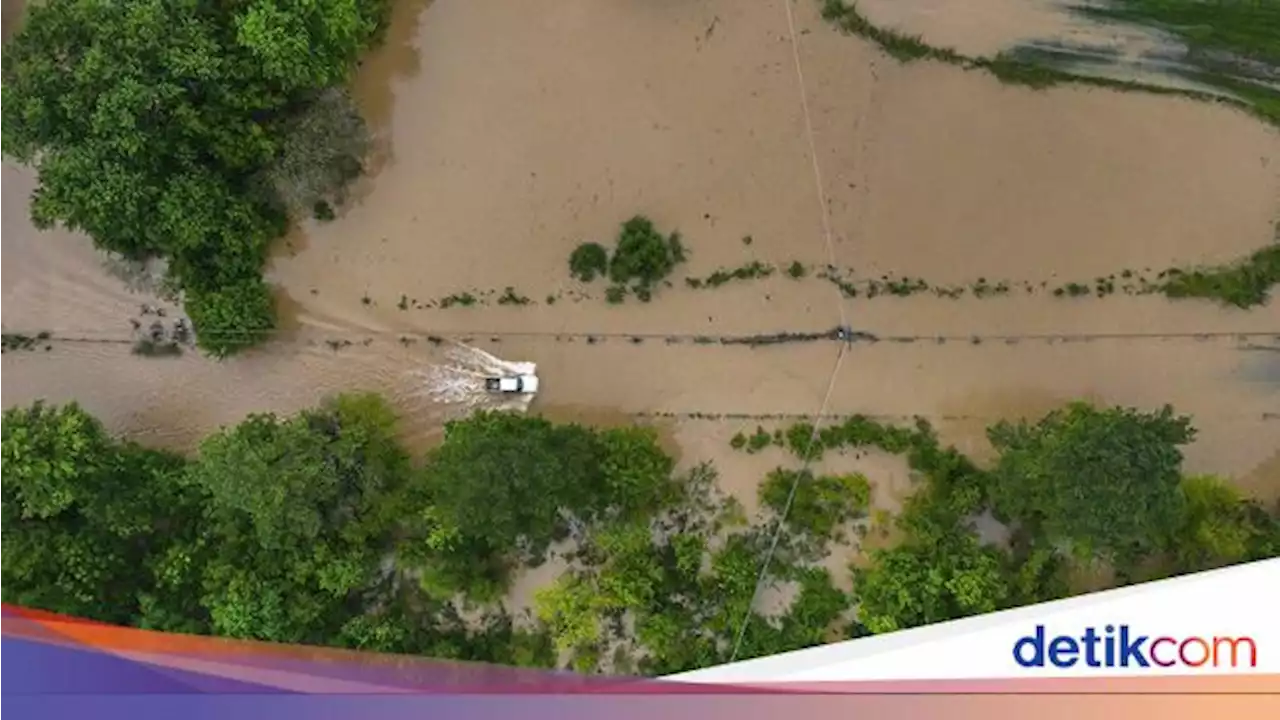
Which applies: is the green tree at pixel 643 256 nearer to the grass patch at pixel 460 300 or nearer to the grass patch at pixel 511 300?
the grass patch at pixel 511 300

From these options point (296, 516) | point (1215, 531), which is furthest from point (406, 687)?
point (1215, 531)

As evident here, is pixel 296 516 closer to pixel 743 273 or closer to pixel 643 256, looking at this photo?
pixel 643 256

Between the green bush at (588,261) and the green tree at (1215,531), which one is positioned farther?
the green bush at (588,261)

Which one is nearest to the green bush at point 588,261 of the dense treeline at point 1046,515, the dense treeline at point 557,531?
the dense treeline at point 557,531

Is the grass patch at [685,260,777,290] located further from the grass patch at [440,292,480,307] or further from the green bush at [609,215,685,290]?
the grass patch at [440,292,480,307]

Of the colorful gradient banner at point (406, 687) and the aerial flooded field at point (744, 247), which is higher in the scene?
the aerial flooded field at point (744, 247)

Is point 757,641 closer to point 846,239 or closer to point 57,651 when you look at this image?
point 846,239

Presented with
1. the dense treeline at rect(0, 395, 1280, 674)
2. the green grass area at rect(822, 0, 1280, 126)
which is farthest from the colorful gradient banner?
the green grass area at rect(822, 0, 1280, 126)
